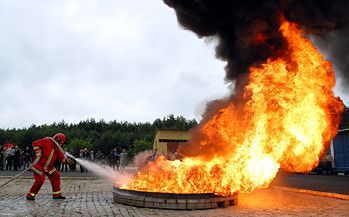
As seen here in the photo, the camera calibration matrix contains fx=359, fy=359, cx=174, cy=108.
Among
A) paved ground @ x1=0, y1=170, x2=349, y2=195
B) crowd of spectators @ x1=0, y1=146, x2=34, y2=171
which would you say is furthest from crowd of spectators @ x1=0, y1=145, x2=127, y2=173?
paved ground @ x1=0, y1=170, x2=349, y2=195

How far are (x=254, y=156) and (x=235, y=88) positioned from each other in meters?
2.28

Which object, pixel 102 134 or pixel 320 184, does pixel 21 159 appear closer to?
pixel 320 184

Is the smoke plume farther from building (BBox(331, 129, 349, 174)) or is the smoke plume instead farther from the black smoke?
building (BBox(331, 129, 349, 174))

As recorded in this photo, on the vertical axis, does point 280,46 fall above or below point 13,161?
above

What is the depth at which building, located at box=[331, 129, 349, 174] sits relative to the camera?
2464cm

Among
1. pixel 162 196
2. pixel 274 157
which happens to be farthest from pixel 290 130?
pixel 162 196

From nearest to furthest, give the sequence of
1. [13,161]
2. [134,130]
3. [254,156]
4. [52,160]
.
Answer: [254,156] → [52,160] → [13,161] → [134,130]

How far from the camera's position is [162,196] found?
368 inches

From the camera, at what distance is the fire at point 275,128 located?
390 inches

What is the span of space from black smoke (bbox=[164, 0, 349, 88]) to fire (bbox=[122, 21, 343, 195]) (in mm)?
373

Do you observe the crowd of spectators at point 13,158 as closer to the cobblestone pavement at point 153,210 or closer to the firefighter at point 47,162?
the cobblestone pavement at point 153,210

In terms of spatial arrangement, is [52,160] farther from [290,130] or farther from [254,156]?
[290,130]

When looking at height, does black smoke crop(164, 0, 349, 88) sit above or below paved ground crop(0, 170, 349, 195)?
above

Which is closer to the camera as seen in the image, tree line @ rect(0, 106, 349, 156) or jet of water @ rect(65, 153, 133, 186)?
jet of water @ rect(65, 153, 133, 186)
